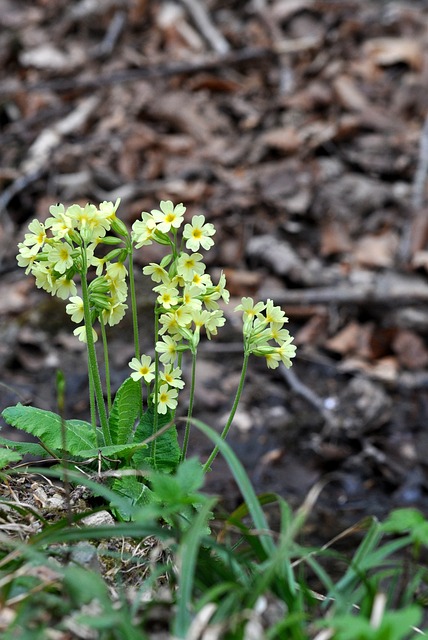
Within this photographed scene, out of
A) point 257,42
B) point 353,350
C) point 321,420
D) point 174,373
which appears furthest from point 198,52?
point 174,373

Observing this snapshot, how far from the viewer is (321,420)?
404 centimetres

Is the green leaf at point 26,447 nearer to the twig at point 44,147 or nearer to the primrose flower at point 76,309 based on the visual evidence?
the primrose flower at point 76,309

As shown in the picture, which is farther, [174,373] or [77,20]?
[77,20]

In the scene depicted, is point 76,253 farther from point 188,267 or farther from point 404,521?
point 404,521

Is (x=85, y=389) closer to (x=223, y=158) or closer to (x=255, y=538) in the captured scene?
(x=223, y=158)

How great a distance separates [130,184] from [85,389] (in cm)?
173

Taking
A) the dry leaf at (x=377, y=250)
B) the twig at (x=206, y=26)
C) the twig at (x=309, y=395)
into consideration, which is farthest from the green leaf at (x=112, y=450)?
the twig at (x=206, y=26)

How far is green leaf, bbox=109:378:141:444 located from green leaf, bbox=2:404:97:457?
0.24 ft

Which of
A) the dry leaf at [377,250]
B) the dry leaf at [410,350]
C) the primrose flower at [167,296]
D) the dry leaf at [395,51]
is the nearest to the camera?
the primrose flower at [167,296]

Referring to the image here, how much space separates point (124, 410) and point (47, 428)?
20 cm

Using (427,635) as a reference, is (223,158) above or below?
above

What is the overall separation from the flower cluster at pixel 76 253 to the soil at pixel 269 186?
6.06ft

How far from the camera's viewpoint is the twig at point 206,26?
6.40 metres

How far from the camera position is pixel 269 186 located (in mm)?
5316
